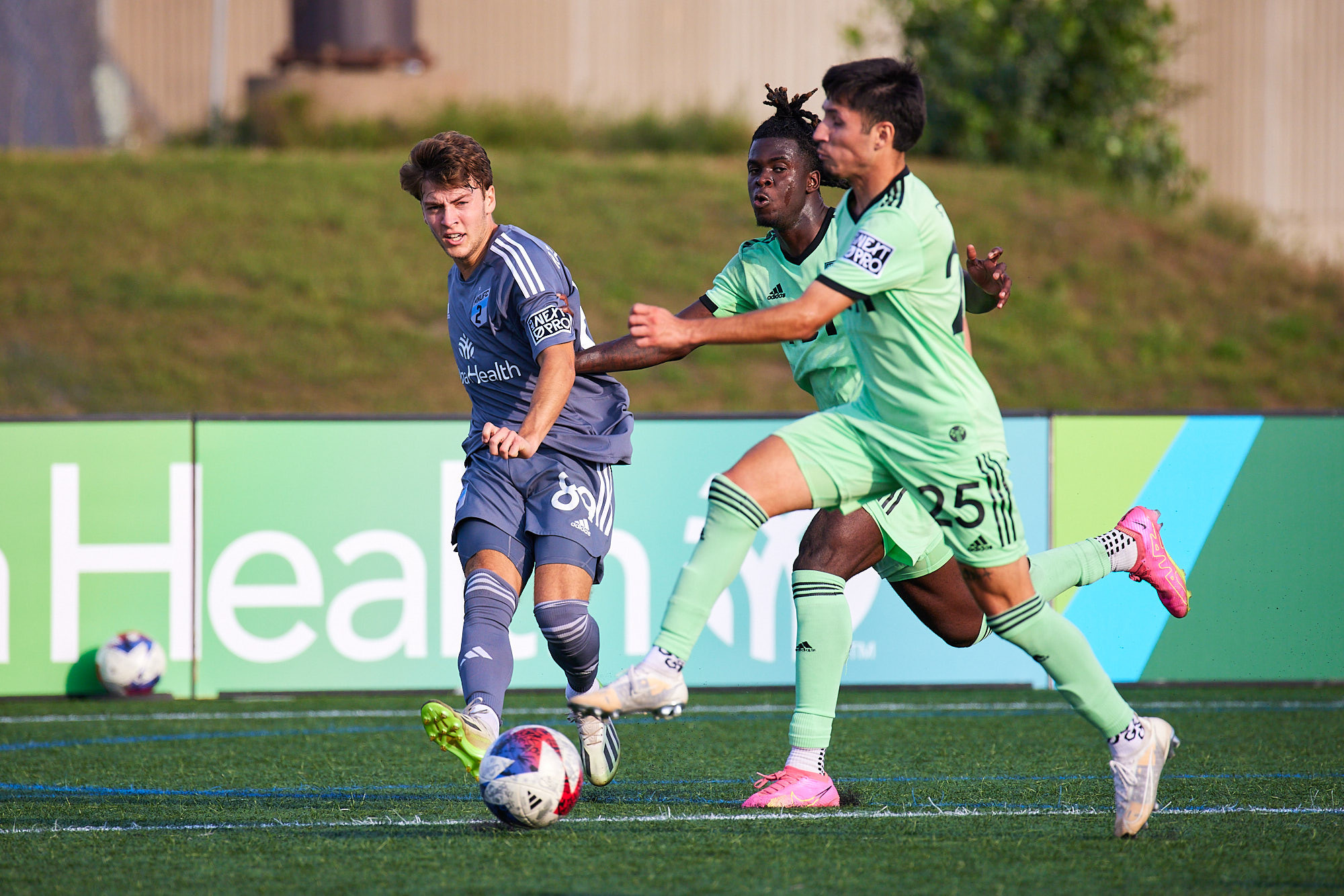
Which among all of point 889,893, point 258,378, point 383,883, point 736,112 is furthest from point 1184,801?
point 736,112

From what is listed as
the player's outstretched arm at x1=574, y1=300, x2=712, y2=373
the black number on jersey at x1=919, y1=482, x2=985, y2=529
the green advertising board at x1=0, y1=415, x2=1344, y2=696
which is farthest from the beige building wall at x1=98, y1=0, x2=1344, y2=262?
the black number on jersey at x1=919, y1=482, x2=985, y2=529

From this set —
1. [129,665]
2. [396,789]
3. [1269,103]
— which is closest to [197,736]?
[129,665]

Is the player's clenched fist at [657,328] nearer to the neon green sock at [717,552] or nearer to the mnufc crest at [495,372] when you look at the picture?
the neon green sock at [717,552]

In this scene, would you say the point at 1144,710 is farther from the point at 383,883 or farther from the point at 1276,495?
the point at 383,883

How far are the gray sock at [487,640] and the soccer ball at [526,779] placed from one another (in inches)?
9.3

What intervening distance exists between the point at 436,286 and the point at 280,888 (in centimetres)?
1387

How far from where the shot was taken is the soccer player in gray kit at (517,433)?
4.48 m

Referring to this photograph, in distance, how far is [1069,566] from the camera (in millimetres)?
5109

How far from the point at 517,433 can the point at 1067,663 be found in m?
1.74

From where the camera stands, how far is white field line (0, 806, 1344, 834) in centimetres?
430

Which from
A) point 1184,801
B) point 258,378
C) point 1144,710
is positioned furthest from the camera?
point 258,378

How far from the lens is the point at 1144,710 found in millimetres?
7332

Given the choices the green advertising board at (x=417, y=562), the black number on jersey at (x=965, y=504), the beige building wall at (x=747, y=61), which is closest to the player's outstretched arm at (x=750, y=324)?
the black number on jersey at (x=965, y=504)

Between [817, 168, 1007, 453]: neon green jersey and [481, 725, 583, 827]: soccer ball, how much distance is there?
134cm
